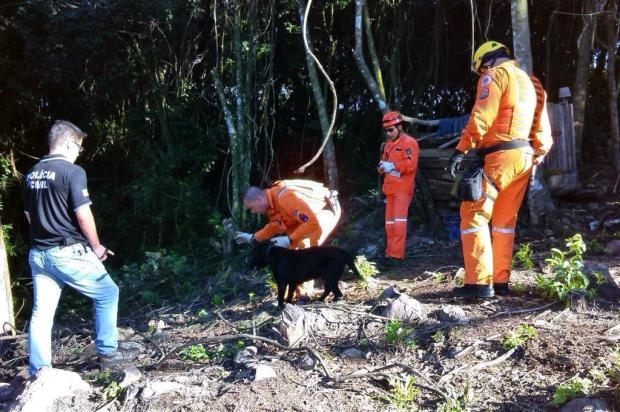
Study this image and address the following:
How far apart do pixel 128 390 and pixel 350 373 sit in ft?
4.81

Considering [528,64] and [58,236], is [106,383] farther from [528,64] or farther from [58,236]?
[528,64]

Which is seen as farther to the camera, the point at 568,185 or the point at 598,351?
the point at 568,185

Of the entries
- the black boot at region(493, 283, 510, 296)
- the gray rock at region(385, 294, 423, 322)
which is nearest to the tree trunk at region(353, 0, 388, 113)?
the black boot at region(493, 283, 510, 296)

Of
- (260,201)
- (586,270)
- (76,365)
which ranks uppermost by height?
(260,201)

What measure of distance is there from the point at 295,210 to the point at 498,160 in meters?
1.77

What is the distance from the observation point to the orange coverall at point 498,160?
4.86m

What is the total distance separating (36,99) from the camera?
10.9 m

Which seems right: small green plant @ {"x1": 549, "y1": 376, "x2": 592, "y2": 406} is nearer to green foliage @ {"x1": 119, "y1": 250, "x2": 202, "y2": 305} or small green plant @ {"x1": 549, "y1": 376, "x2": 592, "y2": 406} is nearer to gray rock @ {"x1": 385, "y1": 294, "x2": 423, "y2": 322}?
gray rock @ {"x1": 385, "y1": 294, "x2": 423, "y2": 322}

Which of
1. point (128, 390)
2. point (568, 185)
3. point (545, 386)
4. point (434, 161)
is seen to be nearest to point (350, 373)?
point (545, 386)

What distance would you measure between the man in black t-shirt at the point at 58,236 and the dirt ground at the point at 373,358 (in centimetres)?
54

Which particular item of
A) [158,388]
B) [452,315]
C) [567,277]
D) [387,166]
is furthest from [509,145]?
[158,388]

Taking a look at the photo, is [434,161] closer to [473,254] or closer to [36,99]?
[473,254]

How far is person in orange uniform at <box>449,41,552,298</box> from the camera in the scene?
16.0 ft

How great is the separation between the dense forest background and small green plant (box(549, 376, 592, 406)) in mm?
5887
